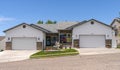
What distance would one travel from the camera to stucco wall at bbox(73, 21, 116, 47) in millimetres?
40219

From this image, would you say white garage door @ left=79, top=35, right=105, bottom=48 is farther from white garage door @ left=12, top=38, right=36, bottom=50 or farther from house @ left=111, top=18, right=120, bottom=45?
house @ left=111, top=18, right=120, bottom=45

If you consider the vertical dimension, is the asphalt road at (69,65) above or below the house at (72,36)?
below

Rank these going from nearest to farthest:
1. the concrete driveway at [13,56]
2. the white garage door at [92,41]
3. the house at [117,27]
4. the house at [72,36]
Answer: the concrete driveway at [13,56]
the white garage door at [92,41]
the house at [72,36]
the house at [117,27]

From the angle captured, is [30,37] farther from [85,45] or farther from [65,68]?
[65,68]

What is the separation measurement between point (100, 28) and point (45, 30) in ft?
31.3

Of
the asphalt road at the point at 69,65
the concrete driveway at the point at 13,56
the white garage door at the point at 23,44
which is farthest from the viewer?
the white garage door at the point at 23,44

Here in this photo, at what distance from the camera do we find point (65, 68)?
57.0 ft

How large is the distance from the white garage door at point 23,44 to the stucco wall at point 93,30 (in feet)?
23.1

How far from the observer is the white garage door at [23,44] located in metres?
40.8

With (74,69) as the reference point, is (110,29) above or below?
above

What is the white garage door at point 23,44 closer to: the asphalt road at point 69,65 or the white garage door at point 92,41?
the white garage door at point 92,41

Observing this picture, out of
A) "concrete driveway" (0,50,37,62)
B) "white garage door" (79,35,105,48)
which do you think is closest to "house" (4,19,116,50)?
"white garage door" (79,35,105,48)

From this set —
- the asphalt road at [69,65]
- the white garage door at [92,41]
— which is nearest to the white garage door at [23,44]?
the white garage door at [92,41]

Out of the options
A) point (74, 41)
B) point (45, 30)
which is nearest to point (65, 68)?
point (74, 41)
